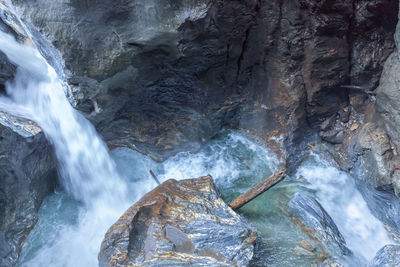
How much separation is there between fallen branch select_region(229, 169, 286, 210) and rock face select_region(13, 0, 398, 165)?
628 millimetres

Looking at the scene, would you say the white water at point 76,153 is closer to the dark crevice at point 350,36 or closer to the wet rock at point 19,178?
the wet rock at point 19,178

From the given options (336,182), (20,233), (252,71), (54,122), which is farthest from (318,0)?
(20,233)

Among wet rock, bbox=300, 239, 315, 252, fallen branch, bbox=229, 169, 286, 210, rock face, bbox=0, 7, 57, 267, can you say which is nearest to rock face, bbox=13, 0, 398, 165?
fallen branch, bbox=229, 169, 286, 210

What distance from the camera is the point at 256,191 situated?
12.4ft

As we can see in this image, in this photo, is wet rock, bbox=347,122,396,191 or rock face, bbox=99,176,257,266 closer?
rock face, bbox=99,176,257,266

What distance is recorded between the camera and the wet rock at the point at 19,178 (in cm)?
324

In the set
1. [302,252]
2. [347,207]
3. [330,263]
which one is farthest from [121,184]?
[347,207]

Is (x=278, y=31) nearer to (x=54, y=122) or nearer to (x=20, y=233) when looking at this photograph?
(x=54, y=122)

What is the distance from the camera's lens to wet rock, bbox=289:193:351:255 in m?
3.22

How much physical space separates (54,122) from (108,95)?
1.10m

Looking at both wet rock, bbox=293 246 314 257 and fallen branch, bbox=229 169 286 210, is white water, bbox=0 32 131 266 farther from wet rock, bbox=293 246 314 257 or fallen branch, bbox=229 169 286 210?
wet rock, bbox=293 246 314 257

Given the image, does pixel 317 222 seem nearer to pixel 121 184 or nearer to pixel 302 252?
pixel 302 252

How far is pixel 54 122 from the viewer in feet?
13.8

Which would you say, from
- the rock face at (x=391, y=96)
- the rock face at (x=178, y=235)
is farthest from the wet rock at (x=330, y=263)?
the rock face at (x=391, y=96)
